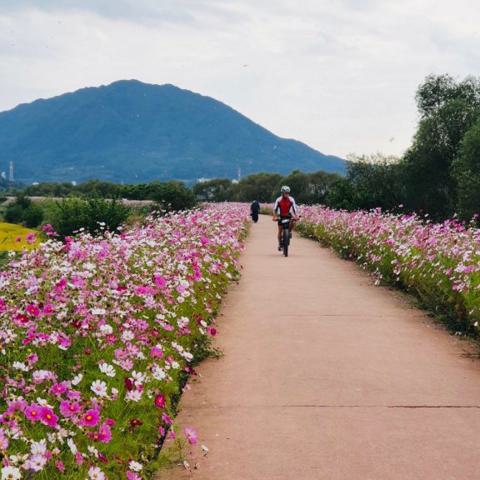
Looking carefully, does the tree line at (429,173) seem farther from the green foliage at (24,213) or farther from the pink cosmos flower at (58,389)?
the pink cosmos flower at (58,389)

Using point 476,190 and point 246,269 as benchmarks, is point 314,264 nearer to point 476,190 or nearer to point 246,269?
point 246,269

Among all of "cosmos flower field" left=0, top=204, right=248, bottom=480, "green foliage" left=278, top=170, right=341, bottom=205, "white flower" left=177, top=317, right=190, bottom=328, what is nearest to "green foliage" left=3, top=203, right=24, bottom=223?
"cosmos flower field" left=0, top=204, right=248, bottom=480

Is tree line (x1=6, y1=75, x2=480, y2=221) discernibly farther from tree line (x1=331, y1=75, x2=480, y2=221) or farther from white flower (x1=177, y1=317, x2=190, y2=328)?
white flower (x1=177, y1=317, x2=190, y2=328)

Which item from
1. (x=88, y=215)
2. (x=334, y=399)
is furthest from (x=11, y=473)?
(x=88, y=215)

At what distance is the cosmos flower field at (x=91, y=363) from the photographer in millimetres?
3146

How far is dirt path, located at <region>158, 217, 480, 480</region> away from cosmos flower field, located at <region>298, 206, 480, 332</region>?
410 mm

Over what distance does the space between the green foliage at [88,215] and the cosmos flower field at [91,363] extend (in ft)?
52.9

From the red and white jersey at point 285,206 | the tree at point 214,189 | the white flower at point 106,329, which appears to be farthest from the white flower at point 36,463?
the tree at point 214,189

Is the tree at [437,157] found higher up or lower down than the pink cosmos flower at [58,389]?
higher up

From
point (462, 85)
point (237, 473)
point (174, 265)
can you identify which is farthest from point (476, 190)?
point (237, 473)

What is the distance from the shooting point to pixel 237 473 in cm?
401

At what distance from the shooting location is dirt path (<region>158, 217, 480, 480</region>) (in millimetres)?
4145

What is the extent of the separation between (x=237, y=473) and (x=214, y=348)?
3075 millimetres

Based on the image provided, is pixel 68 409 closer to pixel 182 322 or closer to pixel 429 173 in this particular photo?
pixel 182 322
